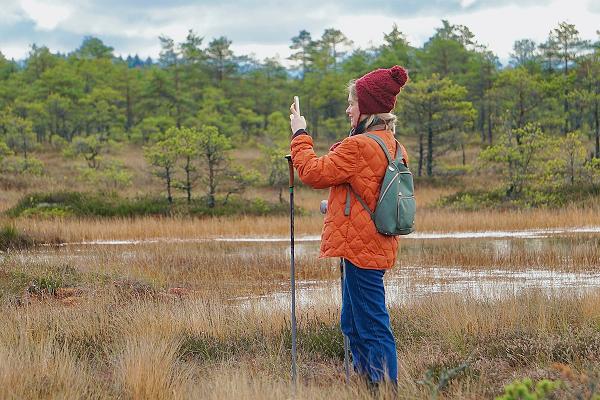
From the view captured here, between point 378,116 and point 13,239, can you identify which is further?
point 13,239

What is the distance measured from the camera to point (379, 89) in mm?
4605

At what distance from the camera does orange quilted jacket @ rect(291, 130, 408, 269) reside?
448 cm

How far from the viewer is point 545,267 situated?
41.0ft

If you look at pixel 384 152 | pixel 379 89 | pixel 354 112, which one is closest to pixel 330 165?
pixel 384 152

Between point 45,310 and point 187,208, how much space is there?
18.4 m

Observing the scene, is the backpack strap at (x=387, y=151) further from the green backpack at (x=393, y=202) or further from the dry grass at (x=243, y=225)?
the dry grass at (x=243, y=225)

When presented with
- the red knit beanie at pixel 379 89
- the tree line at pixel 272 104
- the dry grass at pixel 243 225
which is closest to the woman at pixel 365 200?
the red knit beanie at pixel 379 89

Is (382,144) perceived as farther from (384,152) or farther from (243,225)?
(243,225)

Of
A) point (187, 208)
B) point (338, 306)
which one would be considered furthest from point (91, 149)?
point (338, 306)

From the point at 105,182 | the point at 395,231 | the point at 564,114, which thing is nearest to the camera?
the point at 395,231

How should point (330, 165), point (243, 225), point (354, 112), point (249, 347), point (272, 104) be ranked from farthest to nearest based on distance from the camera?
point (272, 104)
point (243, 225)
point (249, 347)
point (354, 112)
point (330, 165)

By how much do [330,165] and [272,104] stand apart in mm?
59260

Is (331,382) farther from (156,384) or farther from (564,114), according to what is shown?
(564,114)

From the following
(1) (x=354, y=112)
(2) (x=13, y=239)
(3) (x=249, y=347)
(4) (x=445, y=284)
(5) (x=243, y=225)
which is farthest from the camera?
(5) (x=243, y=225)
